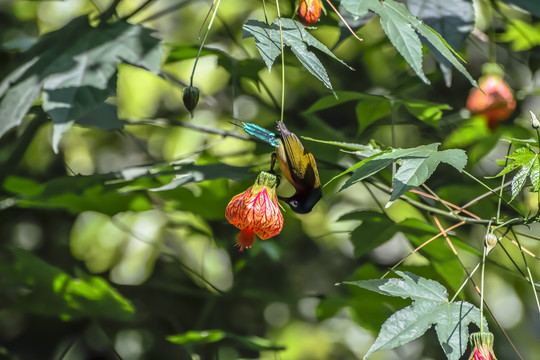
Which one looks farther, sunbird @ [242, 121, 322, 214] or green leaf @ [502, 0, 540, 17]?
green leaf @ [502, 0, 540, 17]

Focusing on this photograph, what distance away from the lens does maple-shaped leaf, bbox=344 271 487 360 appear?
0.54 m

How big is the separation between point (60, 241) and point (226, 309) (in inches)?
16.4

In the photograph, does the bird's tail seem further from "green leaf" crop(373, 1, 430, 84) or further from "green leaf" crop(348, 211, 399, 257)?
"green leaf" crop(348, 211, 399, 257)

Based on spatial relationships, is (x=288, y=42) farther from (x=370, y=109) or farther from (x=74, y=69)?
(x=370, y=109)

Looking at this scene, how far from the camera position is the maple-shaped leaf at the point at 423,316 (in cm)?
54

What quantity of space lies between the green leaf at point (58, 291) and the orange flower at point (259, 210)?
407mm

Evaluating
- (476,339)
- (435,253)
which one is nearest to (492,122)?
(435,253)

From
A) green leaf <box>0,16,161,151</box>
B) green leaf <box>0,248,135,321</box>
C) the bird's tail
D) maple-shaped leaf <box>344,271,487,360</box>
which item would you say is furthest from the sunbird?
green leaf <box>0,248,135,321</box>

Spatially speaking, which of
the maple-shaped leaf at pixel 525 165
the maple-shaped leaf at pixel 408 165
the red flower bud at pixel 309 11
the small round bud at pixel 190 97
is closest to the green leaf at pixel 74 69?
the small round bud at pixel 190 97

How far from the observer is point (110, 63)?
2.38ft

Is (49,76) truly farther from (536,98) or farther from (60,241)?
(536,98)

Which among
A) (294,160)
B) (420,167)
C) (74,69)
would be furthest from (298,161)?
(74,69)

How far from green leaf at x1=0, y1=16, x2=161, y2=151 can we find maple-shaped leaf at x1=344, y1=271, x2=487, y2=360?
0.35 m

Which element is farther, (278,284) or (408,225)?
(278,284)
